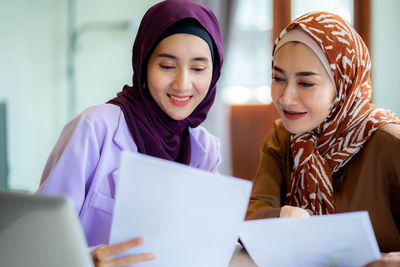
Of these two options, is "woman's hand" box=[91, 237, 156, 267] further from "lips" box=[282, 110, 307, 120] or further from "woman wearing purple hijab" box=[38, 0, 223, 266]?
"lips" box=[282, 110, 307, 120]

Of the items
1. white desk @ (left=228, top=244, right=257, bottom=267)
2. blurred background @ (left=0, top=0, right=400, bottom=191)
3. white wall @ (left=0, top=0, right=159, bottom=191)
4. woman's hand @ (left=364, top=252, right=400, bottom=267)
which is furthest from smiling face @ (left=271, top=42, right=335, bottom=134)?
white wall @ (left=0, top=0, right=159, bottom=191)

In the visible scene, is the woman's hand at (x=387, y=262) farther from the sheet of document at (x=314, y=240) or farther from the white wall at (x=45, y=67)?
the white wall at (x=45, y=67)

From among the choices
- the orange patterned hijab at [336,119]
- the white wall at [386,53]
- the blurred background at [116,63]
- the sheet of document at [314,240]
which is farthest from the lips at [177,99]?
the white wall at [386,53]

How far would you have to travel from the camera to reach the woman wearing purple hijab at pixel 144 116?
118cm

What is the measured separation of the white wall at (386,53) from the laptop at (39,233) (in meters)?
3.21

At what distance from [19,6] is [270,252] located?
2952 millimetres

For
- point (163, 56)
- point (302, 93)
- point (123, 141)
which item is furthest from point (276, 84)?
point (123, 141)

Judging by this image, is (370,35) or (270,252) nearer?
(270,252)

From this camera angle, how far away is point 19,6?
10.7 ft

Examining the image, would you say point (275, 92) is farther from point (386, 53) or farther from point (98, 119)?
point (386, 53)

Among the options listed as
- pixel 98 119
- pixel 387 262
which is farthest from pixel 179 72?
pixel 387 262

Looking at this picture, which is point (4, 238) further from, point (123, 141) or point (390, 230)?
point (390, 230)

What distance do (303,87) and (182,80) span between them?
0.35 metres

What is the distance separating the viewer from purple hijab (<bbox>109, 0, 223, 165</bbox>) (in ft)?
4.21
